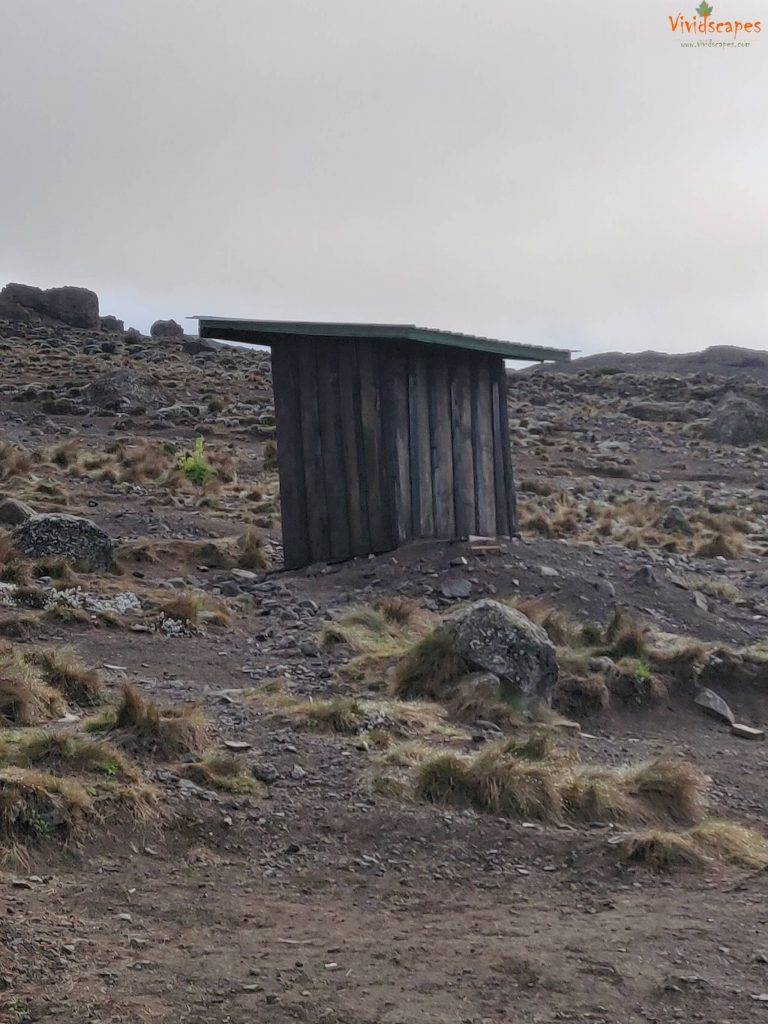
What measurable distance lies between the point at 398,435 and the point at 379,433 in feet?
0.75

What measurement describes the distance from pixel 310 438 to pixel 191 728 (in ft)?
21.9

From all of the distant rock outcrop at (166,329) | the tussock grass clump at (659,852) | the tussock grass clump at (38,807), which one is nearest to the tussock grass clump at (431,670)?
the tussock grass clump at (659,852)

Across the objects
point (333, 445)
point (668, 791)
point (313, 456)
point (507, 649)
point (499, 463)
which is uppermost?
point (333, 445)

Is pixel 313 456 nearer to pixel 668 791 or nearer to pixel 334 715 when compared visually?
pixel 334 715

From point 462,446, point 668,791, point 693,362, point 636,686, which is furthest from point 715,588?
point 693,362

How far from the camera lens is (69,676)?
302 inches

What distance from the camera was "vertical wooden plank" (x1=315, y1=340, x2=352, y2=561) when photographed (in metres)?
12.9

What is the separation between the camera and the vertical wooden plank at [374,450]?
1266 cm

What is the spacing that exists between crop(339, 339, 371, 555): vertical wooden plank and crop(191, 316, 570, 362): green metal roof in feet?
1.28

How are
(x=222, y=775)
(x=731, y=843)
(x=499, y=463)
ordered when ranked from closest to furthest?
(x=731, y=843) → (x=222, y=775) → (x=499, y=463)

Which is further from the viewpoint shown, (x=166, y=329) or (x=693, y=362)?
(x=693, y=362)

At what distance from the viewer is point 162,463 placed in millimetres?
20375

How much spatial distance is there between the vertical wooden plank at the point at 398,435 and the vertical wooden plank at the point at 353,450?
1.17 ft

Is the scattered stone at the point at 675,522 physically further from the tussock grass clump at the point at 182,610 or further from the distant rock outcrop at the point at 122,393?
the distant rock outcrop at the point at 122,393
